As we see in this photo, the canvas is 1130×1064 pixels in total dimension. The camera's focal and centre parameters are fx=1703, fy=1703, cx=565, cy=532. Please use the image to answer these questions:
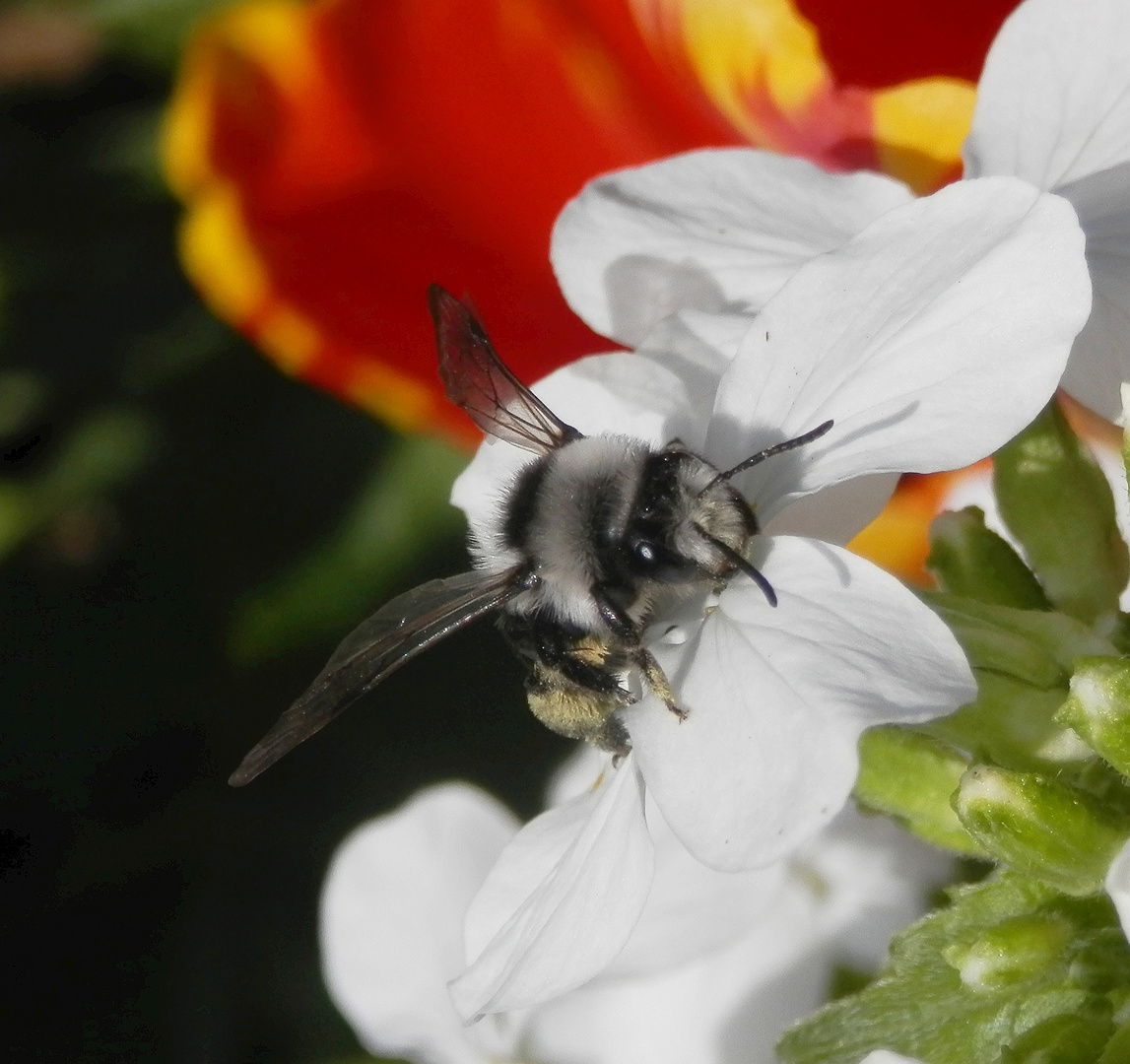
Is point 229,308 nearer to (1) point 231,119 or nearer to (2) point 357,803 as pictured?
(1) point 231,119

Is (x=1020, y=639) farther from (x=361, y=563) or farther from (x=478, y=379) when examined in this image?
(x=361, y=563)

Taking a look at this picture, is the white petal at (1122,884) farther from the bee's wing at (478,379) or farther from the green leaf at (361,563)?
the green leaf at (361,563)

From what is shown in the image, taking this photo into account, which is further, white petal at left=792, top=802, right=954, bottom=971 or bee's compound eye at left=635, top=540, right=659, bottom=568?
white petal at left=792, top=802, right=954, bottom=971

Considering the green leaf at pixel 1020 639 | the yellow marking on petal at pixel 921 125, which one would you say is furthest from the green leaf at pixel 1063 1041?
the yellow marking on petal at pixel 921 125

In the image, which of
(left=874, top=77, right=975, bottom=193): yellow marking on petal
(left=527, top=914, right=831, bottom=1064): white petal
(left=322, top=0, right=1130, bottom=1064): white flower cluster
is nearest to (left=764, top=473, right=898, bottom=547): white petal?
(left=322, top=0, right=1130, bottom=1064): white flower cluster

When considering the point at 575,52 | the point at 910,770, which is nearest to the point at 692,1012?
the point at 910,770

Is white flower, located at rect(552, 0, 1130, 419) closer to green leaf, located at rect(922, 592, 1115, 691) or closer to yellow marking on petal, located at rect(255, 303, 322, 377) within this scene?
green leaf, located at rect(922, 592, 1115, 691)
